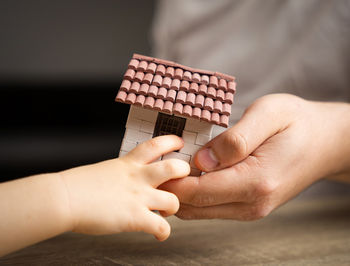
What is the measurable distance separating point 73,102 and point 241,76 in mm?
1348

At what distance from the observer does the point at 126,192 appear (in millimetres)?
565

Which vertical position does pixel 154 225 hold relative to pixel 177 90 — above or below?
below

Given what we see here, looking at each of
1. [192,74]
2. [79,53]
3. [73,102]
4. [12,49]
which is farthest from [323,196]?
[12,49]

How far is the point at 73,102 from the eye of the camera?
2266 mm

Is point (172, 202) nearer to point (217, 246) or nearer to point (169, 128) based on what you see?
point (169, 128)

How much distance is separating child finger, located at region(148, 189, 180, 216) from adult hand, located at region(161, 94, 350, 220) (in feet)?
0.14

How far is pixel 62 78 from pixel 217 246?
1833 millimetres

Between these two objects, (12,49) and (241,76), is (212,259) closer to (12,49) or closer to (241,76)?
(241,76)

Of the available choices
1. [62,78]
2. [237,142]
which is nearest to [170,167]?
[237,142]

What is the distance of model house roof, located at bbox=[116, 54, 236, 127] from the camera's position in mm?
608

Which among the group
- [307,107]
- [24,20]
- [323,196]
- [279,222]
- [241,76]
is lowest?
[279,222]

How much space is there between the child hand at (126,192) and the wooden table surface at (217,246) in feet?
0.49

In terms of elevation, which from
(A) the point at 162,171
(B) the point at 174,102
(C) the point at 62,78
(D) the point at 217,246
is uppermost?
(C) the point at 62,78

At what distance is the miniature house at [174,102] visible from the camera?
611 millimetres
